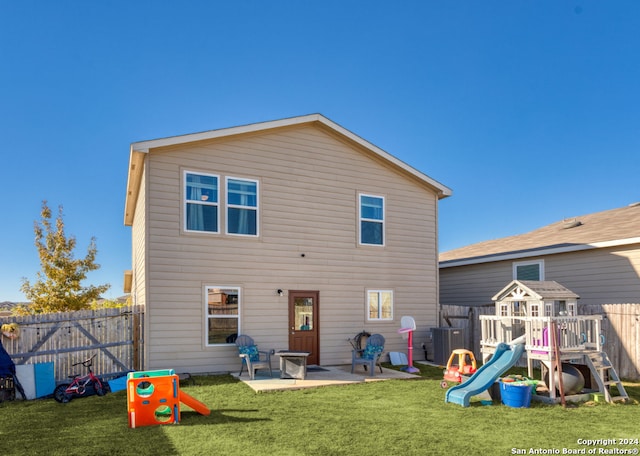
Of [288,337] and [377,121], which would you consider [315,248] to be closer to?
[288,337]

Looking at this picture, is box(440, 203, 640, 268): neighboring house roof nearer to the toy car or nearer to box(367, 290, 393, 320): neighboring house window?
box(367, 290, 393, 320): neighboring house window

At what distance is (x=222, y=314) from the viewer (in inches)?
435

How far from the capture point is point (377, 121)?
17.8m

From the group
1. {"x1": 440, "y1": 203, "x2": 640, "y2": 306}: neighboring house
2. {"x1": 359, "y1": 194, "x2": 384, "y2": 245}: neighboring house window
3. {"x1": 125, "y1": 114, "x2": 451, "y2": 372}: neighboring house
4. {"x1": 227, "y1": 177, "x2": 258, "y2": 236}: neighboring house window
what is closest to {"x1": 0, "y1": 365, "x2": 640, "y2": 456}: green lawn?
{"x1": 125, "y1": 114, "x2": 451, "y2": 372}: neighboring house

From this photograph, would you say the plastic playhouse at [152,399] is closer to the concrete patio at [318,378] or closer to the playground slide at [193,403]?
the playground slide at [193,403]

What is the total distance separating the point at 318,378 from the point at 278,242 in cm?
342

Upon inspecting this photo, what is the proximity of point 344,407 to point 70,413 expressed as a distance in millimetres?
4150

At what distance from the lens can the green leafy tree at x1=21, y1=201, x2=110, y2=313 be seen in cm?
1884

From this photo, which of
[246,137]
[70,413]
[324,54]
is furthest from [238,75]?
[70,413]

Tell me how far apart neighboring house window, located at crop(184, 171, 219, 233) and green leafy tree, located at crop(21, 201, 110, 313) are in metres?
10.6

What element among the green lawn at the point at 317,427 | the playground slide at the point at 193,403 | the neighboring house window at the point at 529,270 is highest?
the neighboring house window at the point at 529,270

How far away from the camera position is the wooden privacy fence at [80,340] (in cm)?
930

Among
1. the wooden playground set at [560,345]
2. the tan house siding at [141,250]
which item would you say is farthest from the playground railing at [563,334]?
the tan house siding at [141,250]

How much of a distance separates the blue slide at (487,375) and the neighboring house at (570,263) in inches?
228
